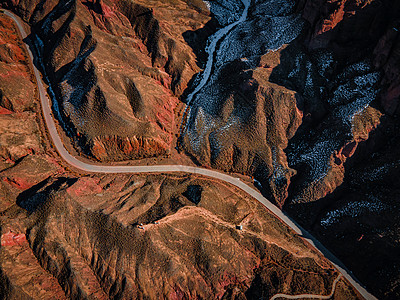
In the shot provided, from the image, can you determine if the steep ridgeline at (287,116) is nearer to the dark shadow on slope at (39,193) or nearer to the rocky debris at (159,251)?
the rocky debris at (159,251)

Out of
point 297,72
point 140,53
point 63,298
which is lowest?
point 63,298

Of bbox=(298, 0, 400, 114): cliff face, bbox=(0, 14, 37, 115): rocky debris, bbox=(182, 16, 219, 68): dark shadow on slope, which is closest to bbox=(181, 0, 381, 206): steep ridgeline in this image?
bbox=(298, 0, 400, 114): cliff face

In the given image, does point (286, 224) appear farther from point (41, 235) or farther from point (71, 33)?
point (71, 33)

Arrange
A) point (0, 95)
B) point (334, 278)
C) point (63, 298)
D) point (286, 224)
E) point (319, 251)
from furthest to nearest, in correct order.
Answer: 1. point (0, 95)
2. point (286, 224)
3. point (319, 251)
4. point (334, 278)
5. point (63, 298)

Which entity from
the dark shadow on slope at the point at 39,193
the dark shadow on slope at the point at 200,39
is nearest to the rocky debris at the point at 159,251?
the dark shadow on slope at the point at 39,193

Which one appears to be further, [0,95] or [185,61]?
[185,61]

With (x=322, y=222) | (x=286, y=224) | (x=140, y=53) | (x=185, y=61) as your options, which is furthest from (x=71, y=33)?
(x=322, y=222)
